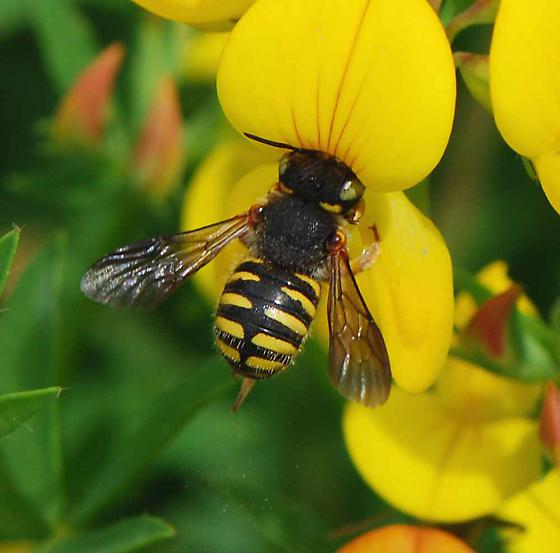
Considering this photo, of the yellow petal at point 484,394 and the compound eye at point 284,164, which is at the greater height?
the compound eye at point 284,164

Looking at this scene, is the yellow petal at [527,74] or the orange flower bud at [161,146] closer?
the yellow petal at [527,74]

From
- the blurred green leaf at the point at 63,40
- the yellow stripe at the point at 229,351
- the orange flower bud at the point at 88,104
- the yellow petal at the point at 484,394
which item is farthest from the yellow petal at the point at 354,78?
the blurred green leaf at the point at 63,40

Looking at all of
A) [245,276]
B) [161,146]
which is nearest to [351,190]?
[245,276]

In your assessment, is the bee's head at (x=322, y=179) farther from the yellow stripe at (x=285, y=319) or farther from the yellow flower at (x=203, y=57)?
the yellow flower at (x=203, y=57)

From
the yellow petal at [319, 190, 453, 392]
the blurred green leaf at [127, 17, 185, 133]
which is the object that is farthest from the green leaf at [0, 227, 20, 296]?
the blurred green leaf at [127, 17, 185, 133]

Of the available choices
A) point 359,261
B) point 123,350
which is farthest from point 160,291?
point 123,350

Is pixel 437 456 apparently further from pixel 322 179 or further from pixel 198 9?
pixel 198 9

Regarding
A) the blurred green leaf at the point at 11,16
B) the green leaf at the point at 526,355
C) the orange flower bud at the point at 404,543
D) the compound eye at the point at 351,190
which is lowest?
the blurred green leaf at the point at 11,16

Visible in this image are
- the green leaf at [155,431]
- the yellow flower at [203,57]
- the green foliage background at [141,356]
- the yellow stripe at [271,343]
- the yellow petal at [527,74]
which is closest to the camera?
the yellow petal at [527,74]

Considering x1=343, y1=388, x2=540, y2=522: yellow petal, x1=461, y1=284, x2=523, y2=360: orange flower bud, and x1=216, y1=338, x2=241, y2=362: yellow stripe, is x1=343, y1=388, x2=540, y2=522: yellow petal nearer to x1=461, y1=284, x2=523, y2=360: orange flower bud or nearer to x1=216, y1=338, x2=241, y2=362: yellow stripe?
x1=461, y1=284, x2=523, y2=360: orange flower bud

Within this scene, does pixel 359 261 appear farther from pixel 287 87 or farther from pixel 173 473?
pixel 173 473
